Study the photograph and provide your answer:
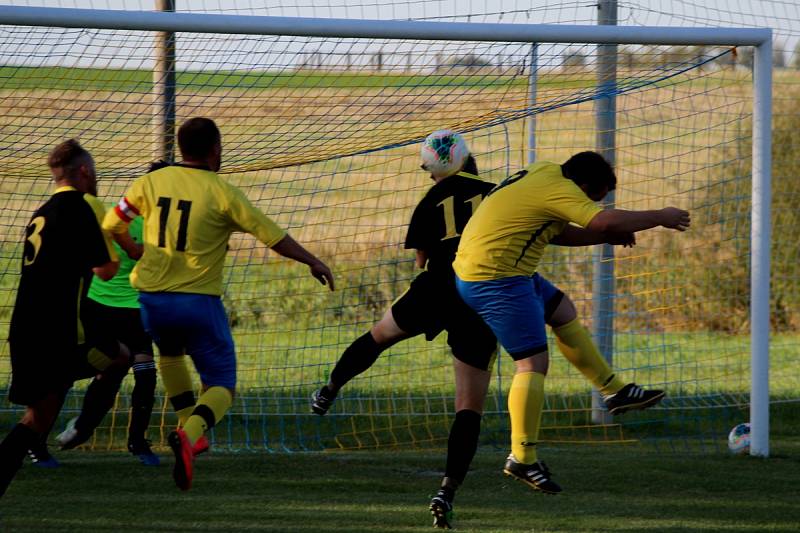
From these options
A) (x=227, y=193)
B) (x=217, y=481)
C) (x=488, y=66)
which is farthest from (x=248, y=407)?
(x=227, y=193)

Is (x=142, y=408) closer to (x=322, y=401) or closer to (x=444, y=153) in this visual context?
(x=322, y=401)

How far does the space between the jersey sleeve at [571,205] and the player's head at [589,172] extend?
0.37ft

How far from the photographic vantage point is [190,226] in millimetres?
5406

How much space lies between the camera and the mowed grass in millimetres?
5441

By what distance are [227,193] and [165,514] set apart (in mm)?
1533

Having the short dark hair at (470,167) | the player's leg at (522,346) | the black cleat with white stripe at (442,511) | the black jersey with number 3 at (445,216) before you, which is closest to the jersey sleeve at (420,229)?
the black jersey with number 3 at (445,216)

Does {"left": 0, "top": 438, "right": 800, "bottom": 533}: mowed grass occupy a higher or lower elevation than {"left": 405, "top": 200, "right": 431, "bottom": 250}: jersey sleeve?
lower

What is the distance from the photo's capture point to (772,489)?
20.9ft

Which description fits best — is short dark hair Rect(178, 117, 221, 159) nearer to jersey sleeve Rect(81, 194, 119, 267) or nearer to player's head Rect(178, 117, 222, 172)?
player's head Rect(178, 117, 222, 172)

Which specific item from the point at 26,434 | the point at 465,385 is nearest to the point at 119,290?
the point at 26,434

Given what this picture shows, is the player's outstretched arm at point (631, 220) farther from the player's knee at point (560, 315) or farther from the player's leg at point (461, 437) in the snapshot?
the player's knee at point (560, 315)

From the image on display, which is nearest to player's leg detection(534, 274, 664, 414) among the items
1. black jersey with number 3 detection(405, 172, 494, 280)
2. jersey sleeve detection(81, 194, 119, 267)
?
black jersey with number 3 detection(405, 172, 494, 280)

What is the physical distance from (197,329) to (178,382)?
0.51 metres

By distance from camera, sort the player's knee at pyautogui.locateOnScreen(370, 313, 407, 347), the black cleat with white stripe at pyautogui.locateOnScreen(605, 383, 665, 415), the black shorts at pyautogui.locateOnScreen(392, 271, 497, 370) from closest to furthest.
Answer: the black shorts at pyautogui.locateOnScreen(392, 271, 497, 370), the black cleat with white stripe at pyautogui.locateOnScreen(605, 383, 665, 415), the player's knee at pyautogui.locateOnScreen(370, 313, 407, 347)
